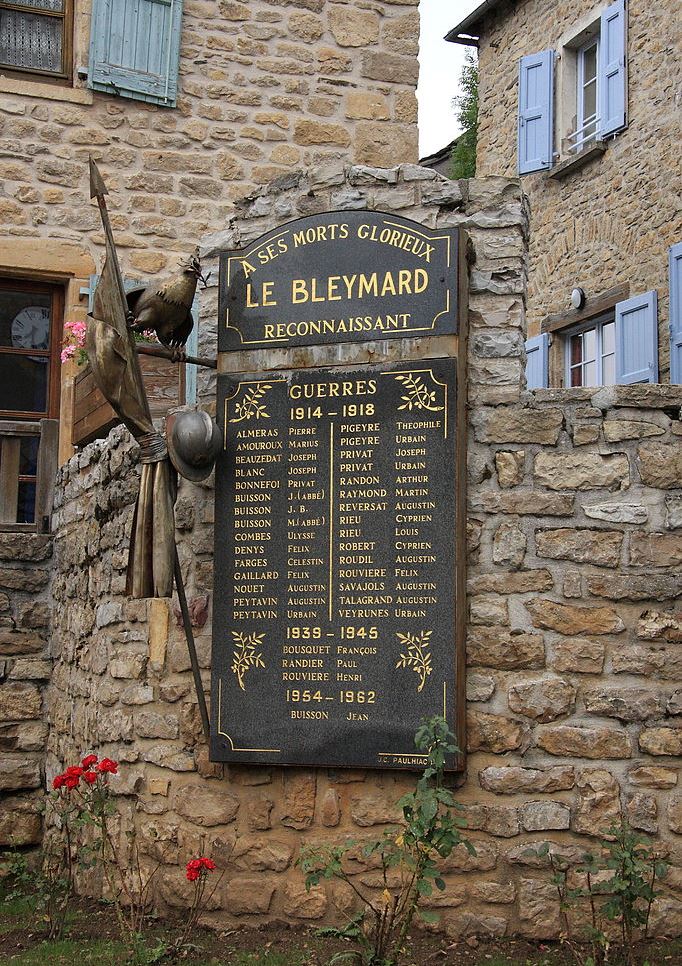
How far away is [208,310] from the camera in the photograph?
597 centimetres

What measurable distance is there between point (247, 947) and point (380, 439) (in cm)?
→ 209

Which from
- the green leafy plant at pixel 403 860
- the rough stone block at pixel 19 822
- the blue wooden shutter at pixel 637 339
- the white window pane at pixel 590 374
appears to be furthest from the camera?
the white window pane at pixel 590 374

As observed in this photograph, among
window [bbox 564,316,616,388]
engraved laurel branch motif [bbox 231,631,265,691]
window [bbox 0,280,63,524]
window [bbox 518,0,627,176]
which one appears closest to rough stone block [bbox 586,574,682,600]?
engraved laurel branch motif [bbox 231,631,265,691]

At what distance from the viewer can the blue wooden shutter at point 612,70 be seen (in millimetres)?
10859

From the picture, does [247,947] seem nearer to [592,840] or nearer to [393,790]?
[393,790]

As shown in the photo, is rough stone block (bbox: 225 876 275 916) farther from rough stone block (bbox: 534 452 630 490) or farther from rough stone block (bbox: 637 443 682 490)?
rough stone block (bbox: 637 443 682 490)

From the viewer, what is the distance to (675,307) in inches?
395

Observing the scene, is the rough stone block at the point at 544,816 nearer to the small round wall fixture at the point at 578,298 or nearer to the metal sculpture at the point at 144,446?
the metal sculpture at the point at 144,446

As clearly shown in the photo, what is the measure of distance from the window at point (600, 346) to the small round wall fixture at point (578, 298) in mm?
65

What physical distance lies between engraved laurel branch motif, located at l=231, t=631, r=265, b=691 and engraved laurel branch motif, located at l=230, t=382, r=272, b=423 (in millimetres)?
927

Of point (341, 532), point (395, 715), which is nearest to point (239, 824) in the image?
point (395, 715)

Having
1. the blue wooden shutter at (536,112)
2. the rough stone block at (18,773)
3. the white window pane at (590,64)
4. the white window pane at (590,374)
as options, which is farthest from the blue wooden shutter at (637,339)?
the rough stone block at (18,773)

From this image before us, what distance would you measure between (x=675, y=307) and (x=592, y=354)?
4.92 ft

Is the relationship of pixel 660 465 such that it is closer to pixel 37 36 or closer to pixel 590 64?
pixel 37 36
